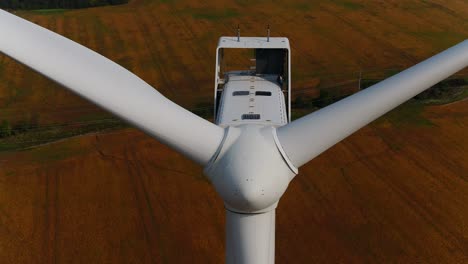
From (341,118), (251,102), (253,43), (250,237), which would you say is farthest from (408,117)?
(250,237)

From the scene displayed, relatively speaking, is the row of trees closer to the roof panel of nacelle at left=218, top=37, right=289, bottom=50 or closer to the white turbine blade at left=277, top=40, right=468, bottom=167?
the roof panel of nacelle at left=218, top=37, right=289, bottom=50

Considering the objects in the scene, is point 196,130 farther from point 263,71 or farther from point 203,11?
point 203,11

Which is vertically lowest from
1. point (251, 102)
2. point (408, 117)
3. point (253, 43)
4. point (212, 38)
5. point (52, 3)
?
point (408, 117)

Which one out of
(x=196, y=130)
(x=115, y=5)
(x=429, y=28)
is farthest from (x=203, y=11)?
(x=196, y=130)

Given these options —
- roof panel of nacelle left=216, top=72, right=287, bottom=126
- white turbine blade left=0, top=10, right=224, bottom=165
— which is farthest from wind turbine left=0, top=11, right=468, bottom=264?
roof panel of nacelle left=216, top=72, right=287, bottom=126

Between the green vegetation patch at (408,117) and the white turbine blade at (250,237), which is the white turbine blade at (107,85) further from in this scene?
the green vegetation patch at (408,117)

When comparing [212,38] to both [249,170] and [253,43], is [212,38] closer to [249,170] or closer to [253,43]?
[253,43]

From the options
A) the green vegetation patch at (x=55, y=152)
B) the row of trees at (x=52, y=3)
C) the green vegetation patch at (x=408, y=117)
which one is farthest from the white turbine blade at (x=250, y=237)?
the row of trees at (x=52, y=3)
